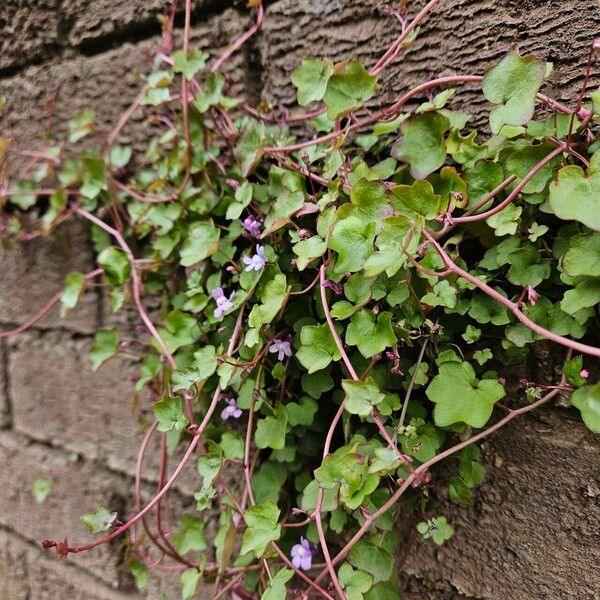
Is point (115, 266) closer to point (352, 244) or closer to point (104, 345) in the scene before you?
point (104, 345)

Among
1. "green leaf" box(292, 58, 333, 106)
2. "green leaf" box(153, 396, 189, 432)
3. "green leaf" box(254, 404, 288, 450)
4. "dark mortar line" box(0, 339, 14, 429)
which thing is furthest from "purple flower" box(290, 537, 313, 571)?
"dark mortar line" box(0, 339, 14, 429)

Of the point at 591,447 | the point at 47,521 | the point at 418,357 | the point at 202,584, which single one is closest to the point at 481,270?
the point at 418,357

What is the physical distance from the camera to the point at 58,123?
5.13ft

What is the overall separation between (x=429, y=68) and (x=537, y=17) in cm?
19

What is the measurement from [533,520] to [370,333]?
0.42 meters

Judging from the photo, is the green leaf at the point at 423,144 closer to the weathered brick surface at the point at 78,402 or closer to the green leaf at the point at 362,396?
the green leaf at the point at 362,396

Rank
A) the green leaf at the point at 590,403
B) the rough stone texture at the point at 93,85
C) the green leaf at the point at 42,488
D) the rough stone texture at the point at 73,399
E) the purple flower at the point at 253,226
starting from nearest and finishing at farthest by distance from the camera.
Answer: the green leaf at the point at 590,403 → the purple flower at the point at 253,226 → the rough stone texture at the point at 93,85 → the rough stone texture at the point at 73,399 → the green leaf at the point at 42,488

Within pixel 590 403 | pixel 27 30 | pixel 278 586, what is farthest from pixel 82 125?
pixel 590 403

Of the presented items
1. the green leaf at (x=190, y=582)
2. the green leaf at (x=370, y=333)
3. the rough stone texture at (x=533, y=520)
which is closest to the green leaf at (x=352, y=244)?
the green leaf at (x=370, y=333)

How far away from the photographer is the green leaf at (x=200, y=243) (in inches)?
41.6

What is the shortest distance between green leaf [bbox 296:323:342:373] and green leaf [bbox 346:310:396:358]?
4 centimetres

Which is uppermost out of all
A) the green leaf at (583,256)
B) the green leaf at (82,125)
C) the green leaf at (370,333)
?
the green leaf at (82,125)

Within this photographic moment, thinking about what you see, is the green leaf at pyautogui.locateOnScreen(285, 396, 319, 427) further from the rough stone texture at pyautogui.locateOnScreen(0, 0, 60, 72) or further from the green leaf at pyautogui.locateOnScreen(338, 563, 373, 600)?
the rough stone texture at pyautogui.locateOnScreen(0, 0, 60, 72)

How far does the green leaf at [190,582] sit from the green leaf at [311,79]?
869 mm
